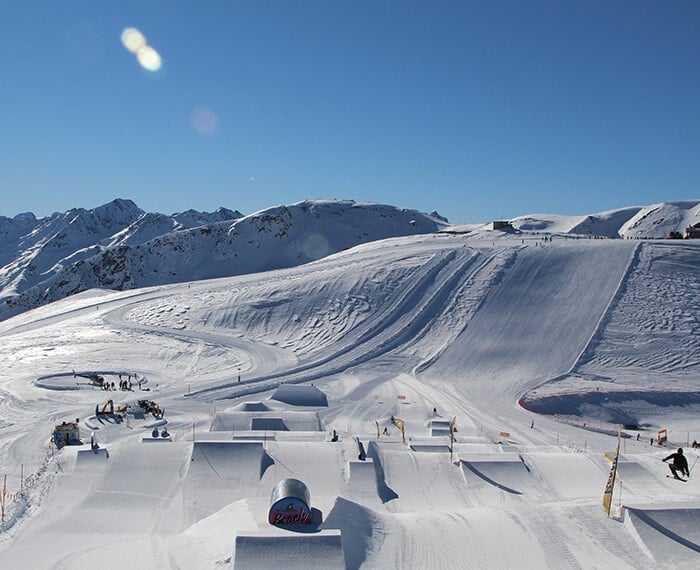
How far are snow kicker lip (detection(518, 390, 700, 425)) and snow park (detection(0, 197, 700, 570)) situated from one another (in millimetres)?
157

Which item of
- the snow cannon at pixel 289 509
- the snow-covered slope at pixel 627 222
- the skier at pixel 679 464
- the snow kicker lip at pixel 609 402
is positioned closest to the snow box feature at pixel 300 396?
the snow kicker lip at pixel 609 402

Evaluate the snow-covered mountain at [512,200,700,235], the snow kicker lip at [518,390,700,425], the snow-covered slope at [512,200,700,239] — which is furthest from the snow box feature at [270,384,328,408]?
the snow-covered mountain at [512,200,700,235]

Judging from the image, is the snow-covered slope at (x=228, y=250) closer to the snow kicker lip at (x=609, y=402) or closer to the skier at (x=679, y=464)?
the snow kicker lip at (x=609, y=402)

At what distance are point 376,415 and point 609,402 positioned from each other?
14.1 metres

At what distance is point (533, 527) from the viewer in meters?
15.4

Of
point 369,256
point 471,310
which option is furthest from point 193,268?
point 471,310

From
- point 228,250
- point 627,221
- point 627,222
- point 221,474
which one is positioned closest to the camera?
point 221,474

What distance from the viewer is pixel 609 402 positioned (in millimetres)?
34438

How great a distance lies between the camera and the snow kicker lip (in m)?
33.8

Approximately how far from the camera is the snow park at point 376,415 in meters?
15.0

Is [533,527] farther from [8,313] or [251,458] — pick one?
[8,313]

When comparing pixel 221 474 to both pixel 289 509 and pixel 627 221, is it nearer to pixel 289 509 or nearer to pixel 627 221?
pixel 289 509

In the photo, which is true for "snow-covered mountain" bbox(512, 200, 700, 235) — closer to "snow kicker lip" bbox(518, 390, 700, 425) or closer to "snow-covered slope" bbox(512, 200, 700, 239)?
"snow-covered slope" bbox(512, 200, 700, 239)

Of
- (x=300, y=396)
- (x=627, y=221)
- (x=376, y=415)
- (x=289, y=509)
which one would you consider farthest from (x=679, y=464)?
(x=627, y=221)
